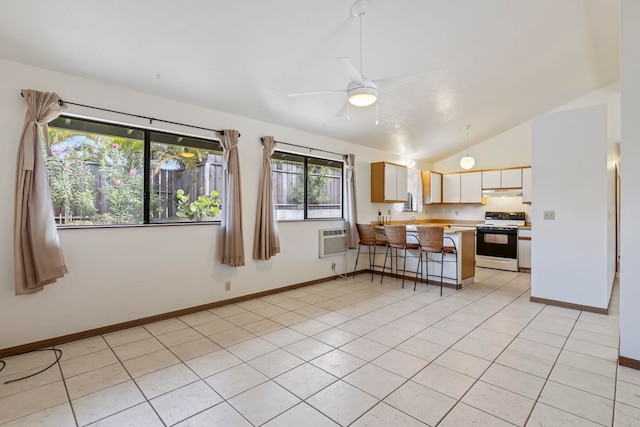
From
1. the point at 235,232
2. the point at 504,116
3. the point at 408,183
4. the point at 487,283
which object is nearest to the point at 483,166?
the point at 504,116

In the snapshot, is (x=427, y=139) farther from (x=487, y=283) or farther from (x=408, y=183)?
(x=487, y=283)

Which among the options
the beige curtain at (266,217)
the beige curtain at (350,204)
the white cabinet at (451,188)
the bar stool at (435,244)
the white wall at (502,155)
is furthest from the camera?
the white cabinet at (451,188)

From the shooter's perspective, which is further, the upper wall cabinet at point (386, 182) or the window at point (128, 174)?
the upper wall cabinet at point (386, 182)

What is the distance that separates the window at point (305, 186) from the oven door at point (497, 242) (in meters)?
3.09

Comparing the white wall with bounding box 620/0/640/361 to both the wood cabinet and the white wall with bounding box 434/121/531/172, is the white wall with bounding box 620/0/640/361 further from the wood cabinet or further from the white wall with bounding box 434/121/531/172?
the wood cabinet

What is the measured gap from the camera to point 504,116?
602 cm

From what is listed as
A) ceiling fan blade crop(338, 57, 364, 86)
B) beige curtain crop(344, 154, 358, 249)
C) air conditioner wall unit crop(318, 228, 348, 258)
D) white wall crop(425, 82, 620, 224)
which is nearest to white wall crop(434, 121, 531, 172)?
white wall crop(425, 82, 620, 224)

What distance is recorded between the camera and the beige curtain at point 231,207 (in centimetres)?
391

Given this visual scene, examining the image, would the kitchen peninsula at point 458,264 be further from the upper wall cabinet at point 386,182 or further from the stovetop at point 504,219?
the stovetop at point 504,219

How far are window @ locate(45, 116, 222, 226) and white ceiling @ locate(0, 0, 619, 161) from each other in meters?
0.45

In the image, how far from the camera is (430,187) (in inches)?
291

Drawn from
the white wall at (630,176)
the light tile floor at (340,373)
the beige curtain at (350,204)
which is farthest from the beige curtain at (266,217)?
the white wall at (630,176)

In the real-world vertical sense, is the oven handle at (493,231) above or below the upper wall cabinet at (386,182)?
below

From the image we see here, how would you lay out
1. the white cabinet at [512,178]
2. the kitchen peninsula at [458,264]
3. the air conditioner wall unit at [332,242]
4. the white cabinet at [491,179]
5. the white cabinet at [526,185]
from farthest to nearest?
the white cabinet at [491,179] → the white cabinet at [512,178] → the white cabinet at [526,185] → the air conditioner wall unit at [332,242] → the kitchen peninsula at [458,264]
